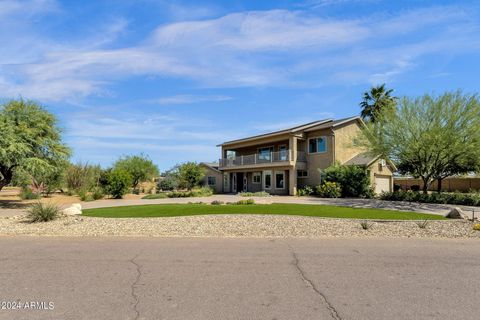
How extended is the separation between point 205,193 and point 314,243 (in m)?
24.2

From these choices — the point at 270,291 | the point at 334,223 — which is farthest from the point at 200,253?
the point at 334,223

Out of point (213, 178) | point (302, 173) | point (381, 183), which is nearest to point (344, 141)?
point (302, 173)

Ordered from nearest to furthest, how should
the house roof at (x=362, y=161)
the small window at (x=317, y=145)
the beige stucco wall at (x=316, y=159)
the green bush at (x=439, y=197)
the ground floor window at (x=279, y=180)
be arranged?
the green bush at (x=439, y=197) < the house roof at (x=362, y=161) < the beige stucco wall at (x=316, y=159) < the small window at (x=317, y=145) < the ground floor window at (x=279, y=180)

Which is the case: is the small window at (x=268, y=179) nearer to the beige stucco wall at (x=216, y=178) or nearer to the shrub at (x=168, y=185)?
the beige stucco wall at (x=216, y=178)

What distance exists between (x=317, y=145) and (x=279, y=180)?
5016mm

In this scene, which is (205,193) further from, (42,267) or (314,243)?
(42,267)

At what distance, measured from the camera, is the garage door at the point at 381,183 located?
104ft

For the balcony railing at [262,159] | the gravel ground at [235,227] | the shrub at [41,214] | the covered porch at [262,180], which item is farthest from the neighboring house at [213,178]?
the shrub at [41,214]

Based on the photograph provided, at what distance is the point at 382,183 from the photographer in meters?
32.4

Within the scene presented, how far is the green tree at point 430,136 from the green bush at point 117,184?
19.4 m

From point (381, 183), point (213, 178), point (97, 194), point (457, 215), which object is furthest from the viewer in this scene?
point (213, 178)

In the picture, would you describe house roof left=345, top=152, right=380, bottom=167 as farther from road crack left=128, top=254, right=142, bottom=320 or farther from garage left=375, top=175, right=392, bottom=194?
road crack left=128, top=254, right=142, bottom=320

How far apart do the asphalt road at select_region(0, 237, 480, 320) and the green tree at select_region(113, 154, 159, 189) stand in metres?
33.8

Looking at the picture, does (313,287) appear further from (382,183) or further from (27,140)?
(382,183)
